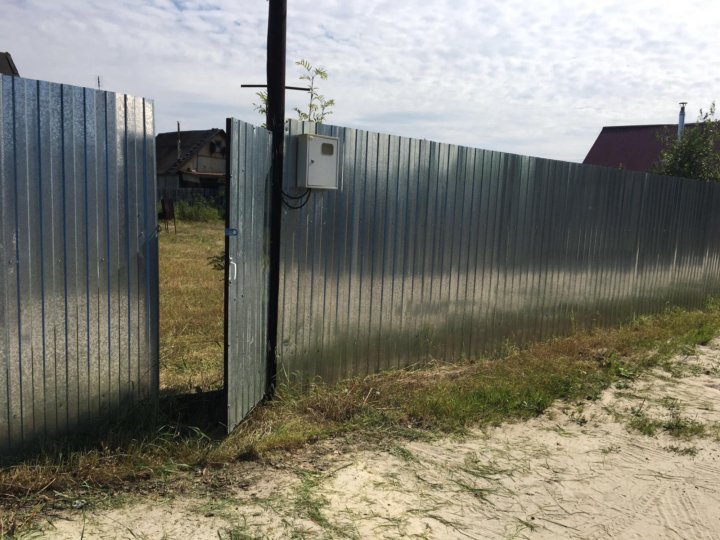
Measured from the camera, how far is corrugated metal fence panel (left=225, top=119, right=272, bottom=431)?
3.50 metres

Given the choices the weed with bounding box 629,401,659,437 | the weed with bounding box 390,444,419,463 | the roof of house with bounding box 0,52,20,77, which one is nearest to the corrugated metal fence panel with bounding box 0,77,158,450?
the weed with bounding box 390,444,419,463

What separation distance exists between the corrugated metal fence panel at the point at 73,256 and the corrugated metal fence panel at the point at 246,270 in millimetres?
511

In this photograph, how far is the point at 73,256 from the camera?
3266mm

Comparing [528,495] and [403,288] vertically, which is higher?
[403,288]

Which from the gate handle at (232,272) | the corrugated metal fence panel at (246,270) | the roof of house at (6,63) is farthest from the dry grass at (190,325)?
the roof of house at (6,63)

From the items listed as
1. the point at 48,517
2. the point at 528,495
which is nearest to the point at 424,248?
the point at 528,495

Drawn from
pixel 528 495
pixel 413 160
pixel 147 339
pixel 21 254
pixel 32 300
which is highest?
→ pixel 413 160

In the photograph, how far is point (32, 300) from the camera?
315 centimetres

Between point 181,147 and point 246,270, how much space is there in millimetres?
35419

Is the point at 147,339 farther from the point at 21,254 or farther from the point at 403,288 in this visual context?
the point at 403,288

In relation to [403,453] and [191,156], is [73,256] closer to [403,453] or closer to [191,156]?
[403,453]

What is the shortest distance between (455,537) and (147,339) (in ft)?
7.04

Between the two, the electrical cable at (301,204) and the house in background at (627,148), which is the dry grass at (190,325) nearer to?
the electrical cable at (301,204)

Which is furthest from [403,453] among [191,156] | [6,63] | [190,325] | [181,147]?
[181,147]
